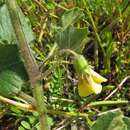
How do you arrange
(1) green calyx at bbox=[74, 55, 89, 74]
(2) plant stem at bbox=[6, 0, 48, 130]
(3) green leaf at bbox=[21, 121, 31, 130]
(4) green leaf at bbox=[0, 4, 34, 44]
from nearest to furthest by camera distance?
(2) plant stem at bbox=[6, 0, 48, 130], (1) green calyx at bbox=[74, 55, 89, 74], (4) green leaf at bbox=[0, 4, 34, 44], (3) green leaf at bbox=[21, 121, 31, 130]

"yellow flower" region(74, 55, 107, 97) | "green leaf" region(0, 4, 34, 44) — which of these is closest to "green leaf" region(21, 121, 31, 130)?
"green leaf" region(0, 4, 34, 44)

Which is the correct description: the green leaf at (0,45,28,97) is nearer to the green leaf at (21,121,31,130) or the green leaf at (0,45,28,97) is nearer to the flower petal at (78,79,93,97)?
the flower petal at (78,79,93,97)

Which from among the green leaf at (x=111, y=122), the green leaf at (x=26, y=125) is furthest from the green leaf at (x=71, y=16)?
the green leaf at (x=26, y=125)

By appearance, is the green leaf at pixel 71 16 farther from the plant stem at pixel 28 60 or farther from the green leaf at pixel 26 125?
the green leaf at pixel 26 125

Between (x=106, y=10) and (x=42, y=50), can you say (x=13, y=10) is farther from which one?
(x=106, y=10)

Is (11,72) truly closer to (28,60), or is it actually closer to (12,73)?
(12,73)

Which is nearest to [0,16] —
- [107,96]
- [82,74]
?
[82,74]
